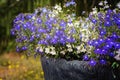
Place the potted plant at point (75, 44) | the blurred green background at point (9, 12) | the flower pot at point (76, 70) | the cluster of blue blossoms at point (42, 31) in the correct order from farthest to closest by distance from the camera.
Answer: the blurred green background at point (9, 12) < the cluster of blue blossoms at point (42, 31) < the flower pot at point (76, 70) < the potted plant at point (75, 44)

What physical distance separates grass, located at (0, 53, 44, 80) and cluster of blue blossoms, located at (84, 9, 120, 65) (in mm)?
2505

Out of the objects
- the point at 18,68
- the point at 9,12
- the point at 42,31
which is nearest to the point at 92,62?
the point at 42,31

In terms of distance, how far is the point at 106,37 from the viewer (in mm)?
4281

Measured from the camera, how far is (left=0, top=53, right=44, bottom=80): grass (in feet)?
23.2

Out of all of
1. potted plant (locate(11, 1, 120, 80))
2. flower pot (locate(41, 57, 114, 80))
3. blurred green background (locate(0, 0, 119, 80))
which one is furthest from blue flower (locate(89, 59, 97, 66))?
blurred green background (locate(0, 0, 119, 80))

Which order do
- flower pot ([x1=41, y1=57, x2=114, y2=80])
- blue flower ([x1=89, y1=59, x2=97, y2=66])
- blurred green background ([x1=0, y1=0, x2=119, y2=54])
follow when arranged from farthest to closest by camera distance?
blurred green background ([x1=0, y1=0, x2=119, y2=54])
flower pot ([x1=41, y1=57, x2=114, y2=80])
blue flower ([x1=89, y1=59, x2=97, y2=66])

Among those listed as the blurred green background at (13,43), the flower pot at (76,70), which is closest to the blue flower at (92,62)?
the flower pot at (76,70)

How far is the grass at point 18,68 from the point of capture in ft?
23.2

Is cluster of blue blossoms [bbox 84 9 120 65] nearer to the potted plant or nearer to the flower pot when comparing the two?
the potted plant

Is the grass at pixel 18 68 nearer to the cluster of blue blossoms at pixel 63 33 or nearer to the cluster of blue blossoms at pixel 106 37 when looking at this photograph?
the cluster of blue blossoms at pixel 63 33

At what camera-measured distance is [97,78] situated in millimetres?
4410

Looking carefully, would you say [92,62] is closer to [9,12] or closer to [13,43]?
[9,12]

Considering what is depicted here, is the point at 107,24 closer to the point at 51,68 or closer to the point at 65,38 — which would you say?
the point at 65,38

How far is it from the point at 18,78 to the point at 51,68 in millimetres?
2260
